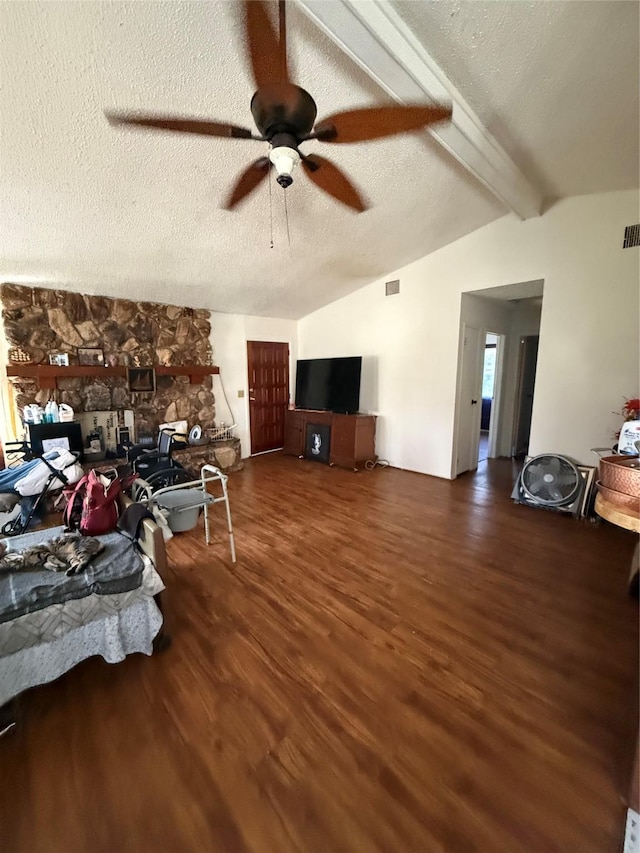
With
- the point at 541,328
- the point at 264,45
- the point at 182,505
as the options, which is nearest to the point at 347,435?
the point at 541,328

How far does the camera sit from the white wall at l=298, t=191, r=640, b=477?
312cm

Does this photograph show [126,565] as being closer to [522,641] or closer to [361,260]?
[522,641]

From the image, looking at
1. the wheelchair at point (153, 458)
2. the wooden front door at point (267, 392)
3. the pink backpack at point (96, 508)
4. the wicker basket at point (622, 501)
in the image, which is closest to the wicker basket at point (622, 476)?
the wicker basket at point (622, 501)

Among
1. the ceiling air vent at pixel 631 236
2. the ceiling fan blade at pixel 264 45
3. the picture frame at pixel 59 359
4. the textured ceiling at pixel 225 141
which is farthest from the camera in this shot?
the picture frame at pixel 59 359

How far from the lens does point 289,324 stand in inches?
235

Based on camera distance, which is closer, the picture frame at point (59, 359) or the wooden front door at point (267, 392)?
the picture frame at point (59, 359)

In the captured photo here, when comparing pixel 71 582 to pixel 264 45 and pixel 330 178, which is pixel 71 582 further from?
pixel 330 178

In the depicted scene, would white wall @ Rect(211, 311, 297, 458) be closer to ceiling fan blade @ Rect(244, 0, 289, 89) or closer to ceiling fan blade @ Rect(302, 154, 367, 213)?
ceiling fan blade @ Rect(302, 154, 367, 213)

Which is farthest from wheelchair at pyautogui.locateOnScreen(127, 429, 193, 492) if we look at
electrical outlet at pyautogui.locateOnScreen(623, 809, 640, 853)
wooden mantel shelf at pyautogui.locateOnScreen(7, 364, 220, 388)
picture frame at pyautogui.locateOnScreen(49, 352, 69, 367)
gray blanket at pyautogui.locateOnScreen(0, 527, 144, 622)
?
electrical outlet at pyautogui.locateOnScreen(623, 809, 640, 853)

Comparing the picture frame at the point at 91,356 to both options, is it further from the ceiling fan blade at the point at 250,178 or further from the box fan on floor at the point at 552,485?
the box fan on floor at the point at 552,485

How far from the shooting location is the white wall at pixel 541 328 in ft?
10.3

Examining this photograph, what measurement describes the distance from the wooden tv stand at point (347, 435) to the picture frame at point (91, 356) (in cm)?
275

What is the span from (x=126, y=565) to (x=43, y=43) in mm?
2423

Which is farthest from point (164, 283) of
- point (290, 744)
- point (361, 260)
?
point (290, 744)
